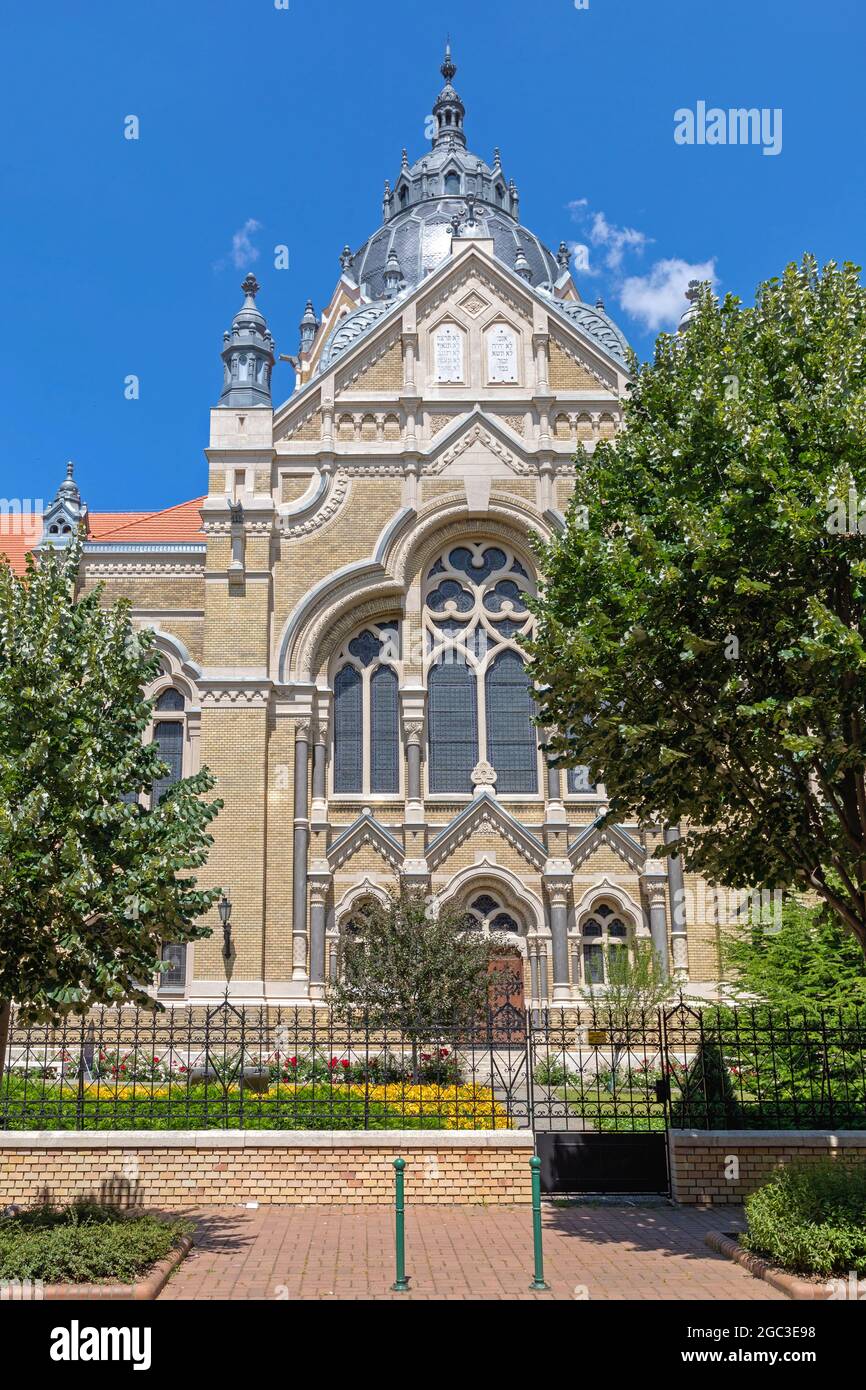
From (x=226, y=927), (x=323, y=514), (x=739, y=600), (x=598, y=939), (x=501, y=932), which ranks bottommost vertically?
(x=598, y=939)

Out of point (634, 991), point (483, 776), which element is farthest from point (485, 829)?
point (634, 991)

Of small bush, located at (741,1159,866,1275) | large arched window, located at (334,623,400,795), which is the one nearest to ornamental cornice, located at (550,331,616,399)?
large arched window, located at (334,623,400,795)

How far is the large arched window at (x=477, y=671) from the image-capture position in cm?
2997

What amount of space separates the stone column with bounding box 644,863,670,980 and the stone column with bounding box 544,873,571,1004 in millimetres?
1925

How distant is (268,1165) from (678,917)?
1639 centimetres

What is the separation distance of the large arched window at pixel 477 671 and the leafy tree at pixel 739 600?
1578cm

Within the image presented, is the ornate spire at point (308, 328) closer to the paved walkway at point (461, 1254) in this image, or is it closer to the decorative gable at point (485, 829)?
the decorative gable at point (485, 829)

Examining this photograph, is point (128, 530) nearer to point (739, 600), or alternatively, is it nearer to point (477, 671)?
point (477, 671)

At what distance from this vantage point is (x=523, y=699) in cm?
3050

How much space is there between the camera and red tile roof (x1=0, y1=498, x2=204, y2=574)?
1310 inches

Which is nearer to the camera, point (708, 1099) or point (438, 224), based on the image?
point (708, 1099)

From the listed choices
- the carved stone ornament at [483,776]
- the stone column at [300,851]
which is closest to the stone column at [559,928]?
the carved stone ornament at [483,776]

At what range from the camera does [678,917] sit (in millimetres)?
28234

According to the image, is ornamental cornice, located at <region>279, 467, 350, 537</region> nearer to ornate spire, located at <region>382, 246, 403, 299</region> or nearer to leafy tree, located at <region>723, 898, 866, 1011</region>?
leafy tree, located at <region>723, 898, 866, 1011</region>
